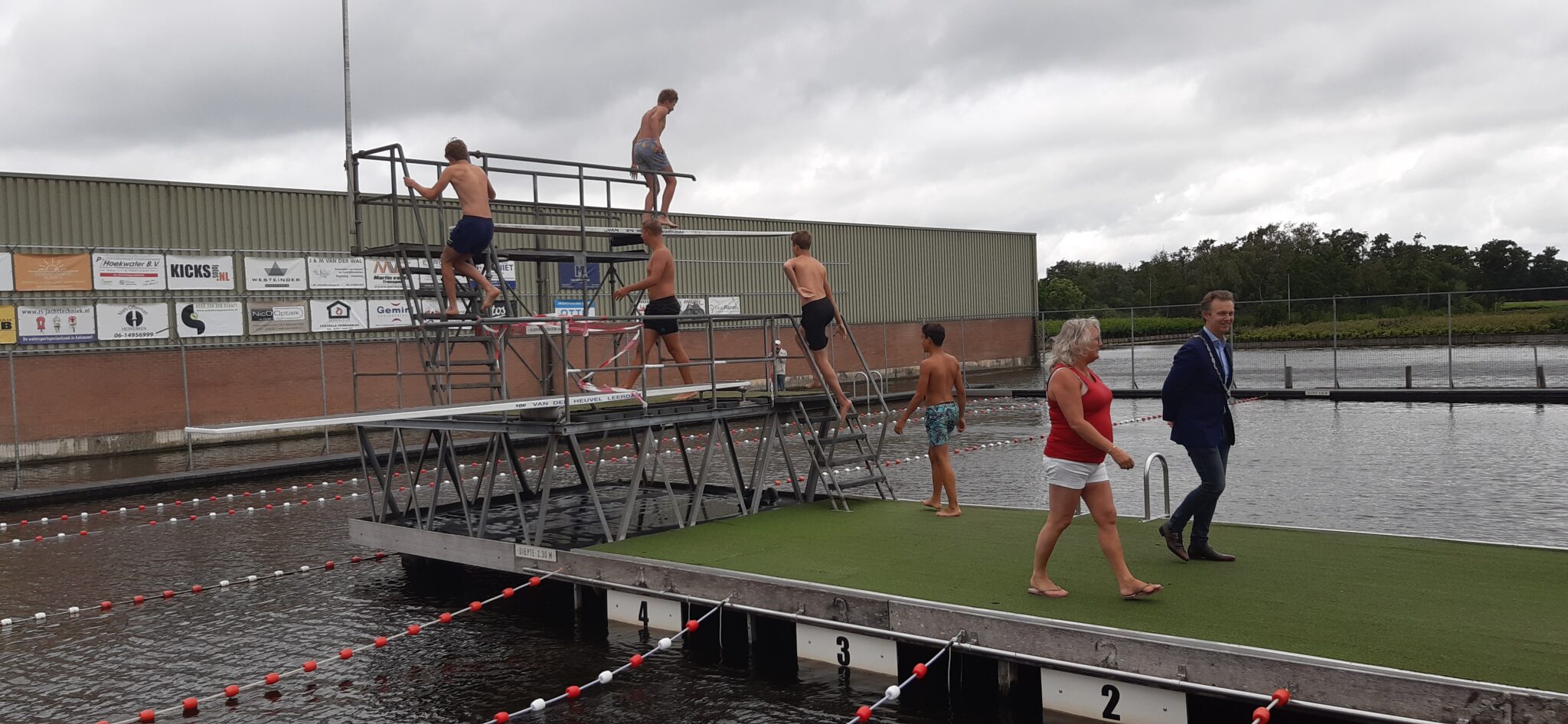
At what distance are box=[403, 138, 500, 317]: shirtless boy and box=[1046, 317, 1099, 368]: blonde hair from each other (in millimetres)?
6331

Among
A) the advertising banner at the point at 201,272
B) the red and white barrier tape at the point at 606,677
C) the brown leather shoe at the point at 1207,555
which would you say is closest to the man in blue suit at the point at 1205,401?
the brown leather shoe at the point at 1207,555

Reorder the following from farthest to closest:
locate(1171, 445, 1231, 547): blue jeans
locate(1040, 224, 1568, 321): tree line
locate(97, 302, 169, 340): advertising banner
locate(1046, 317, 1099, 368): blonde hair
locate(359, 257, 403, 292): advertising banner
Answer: locate(1040, 224, 1568, 321): tree line < locate(359, 257, 403, 292): advertising banner < locate(97, 302, 169, 340): advertising banner < locate(1171, 445, 1231, 547): blue jeans < locate(1046, 317, 1099, 368): blonde hair

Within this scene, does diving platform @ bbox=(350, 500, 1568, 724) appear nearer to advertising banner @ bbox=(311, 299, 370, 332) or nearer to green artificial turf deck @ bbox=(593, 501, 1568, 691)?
green artificial turf deck @ bbox=(593, 501, 1568, 691)

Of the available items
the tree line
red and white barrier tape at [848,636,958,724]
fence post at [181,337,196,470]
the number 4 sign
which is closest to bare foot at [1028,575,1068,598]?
the number 4 sign

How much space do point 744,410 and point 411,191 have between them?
4020 millimetres

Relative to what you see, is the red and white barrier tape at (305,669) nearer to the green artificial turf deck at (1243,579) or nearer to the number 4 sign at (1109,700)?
the green artificial turf deck at (1243,579)

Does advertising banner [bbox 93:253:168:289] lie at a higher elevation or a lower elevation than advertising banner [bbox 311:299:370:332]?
higher

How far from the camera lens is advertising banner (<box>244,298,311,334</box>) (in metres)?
27.8

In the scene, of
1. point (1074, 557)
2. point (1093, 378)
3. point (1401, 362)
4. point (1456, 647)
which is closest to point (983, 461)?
point (1074, 557)

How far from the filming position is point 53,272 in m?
24.9

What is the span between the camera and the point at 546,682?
8.16 meters

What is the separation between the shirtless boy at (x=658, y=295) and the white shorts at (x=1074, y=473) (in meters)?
4.81

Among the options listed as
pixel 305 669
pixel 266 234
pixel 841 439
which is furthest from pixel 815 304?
pixel 266 234

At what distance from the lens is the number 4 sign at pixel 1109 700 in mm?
6402
